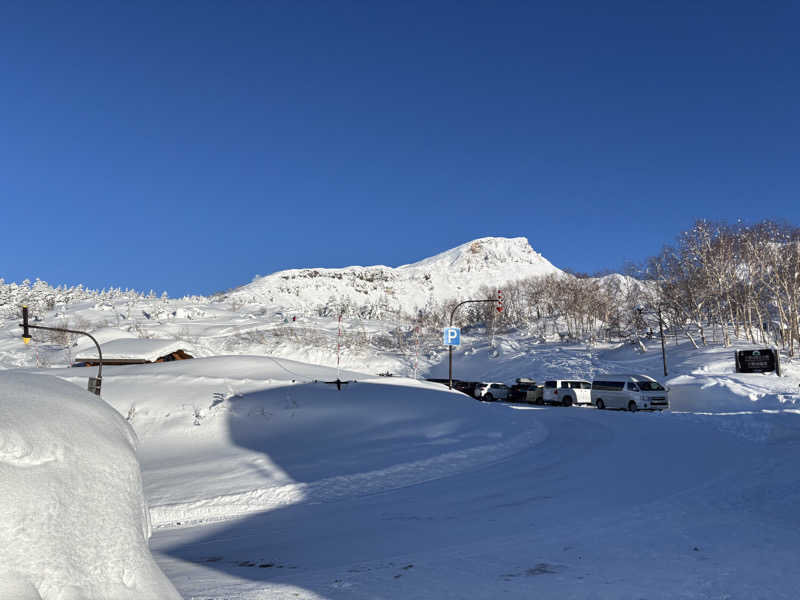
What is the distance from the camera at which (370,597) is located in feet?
20.1

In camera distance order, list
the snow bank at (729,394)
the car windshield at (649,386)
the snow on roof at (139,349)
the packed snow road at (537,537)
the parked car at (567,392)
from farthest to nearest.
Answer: the parked car at (567,392)
the snow on roof at (139,349)
the car windshield at (649,386)
the snow bank at (729,394)
the packed snow road at (537,537)

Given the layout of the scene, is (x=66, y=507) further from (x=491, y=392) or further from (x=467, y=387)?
(x=467, y=387)

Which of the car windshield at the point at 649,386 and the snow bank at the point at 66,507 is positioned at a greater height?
the snow bank at the point at 66,507

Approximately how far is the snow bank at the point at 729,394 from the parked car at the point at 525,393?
30.8 feet

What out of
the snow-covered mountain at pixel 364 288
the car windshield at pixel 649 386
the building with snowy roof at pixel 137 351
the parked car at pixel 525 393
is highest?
the snow-covered mountain at pixel 364 288

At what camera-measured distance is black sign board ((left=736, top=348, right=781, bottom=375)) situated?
38219mm

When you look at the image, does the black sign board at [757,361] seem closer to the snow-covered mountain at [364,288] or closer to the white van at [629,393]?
the white van at [629,393]

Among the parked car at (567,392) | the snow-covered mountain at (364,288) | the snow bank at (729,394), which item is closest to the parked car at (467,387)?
the parked car at (567,392)

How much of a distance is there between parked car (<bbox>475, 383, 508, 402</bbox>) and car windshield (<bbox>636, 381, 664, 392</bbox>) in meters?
12.9

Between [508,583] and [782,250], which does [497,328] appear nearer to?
[782,250]

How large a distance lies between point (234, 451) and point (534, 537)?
12056 millimetres

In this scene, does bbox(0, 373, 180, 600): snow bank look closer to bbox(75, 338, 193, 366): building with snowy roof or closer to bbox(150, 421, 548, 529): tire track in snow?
bbox(150, 421, 548, 529): tire track in snow

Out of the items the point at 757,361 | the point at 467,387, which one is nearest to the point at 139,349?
the point at 467,387

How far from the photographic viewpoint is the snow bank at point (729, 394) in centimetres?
2875
